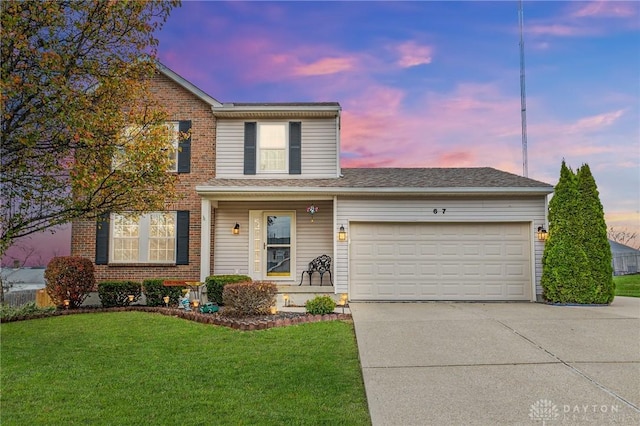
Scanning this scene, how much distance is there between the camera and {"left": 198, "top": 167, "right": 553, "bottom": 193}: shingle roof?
11.9 metres

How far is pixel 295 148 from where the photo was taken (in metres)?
13.5

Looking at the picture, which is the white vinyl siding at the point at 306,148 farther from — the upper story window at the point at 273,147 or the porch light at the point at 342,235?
the porch light at the point at 342,235

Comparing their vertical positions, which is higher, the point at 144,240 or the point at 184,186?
the point at 184,186

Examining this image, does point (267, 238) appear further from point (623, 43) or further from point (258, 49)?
point (623, 43)

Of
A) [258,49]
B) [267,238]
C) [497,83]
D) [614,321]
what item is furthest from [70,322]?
[497,83]

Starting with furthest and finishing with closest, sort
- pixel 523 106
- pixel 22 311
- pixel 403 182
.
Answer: pixel 523 106, pixel 403 182, pixel 22 311

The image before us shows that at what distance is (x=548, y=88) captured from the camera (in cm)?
1444

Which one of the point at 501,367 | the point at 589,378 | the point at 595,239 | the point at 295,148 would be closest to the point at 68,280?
the point at 295,148

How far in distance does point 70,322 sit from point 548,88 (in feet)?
49.6

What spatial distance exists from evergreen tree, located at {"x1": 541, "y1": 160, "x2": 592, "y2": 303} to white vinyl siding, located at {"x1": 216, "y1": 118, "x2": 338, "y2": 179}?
20.0ft

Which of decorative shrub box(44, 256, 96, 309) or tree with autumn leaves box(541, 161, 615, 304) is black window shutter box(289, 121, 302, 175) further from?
tree with autumn leaves box(541, 161, 615, 304)

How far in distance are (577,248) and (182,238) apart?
34.6 ft

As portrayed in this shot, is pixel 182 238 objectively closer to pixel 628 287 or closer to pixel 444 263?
pixel 444 263

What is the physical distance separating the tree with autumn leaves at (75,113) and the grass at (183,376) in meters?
2.06
